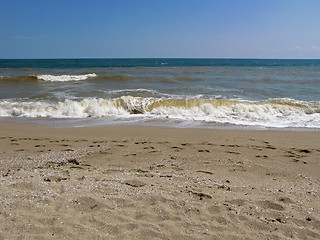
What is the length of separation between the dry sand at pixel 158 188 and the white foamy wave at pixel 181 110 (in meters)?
2.74

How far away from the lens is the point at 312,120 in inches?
329

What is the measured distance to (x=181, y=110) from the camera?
974 cm

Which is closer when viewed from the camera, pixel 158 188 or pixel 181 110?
pixel 158 188

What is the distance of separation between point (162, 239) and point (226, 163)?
237cm

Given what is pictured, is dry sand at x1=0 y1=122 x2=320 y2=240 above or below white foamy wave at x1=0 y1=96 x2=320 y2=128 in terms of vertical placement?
below

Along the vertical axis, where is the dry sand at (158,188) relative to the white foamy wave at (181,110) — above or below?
below

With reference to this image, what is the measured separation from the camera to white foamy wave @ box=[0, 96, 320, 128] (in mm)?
8664

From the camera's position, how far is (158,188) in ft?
11.1

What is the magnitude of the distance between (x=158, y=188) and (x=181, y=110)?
6545 mm

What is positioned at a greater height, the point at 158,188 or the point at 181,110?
the point at 181,110

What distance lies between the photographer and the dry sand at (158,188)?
8.41 ft

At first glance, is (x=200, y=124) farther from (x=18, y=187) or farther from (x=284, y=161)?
(x=18, y=187)

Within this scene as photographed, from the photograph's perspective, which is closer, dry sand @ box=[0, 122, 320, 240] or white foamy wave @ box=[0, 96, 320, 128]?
dry sand @ box=[0, 122, 320, 240]

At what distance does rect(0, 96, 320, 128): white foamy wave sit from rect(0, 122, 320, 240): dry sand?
274cm
